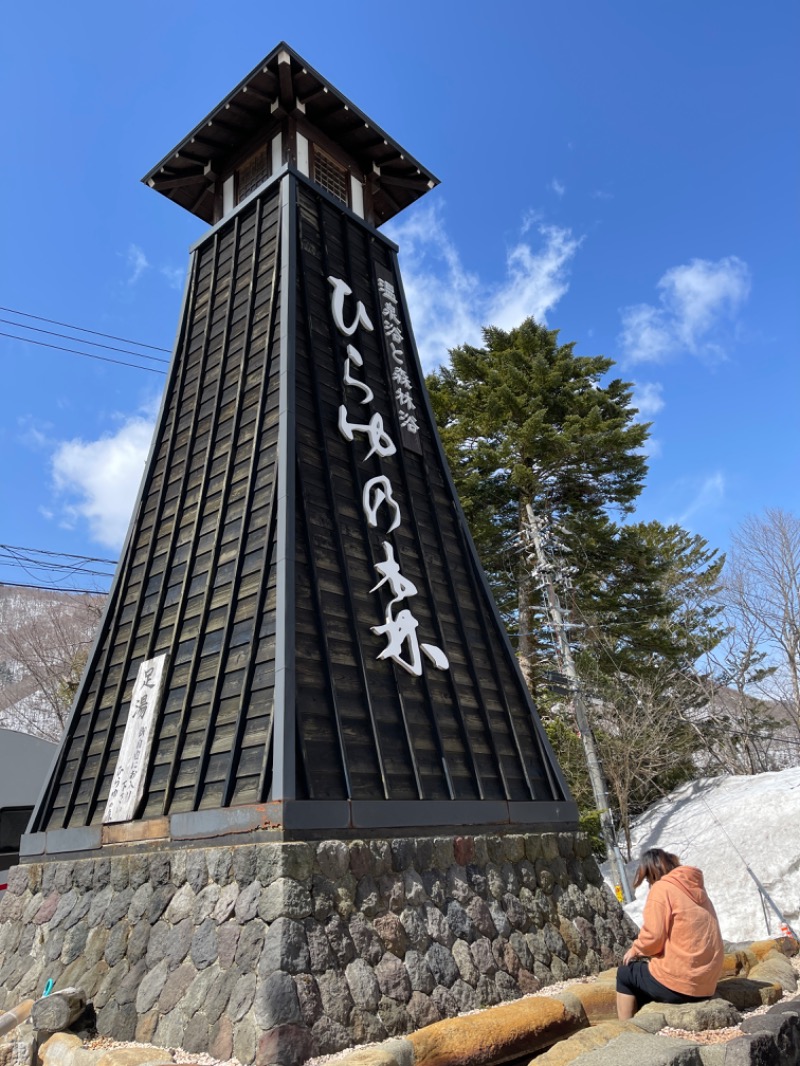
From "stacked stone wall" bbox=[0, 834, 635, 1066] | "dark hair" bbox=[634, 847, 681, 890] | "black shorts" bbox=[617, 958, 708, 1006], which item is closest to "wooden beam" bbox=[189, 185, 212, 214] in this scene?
"stacked stone wall" bbox=[0, 834, 635, 1066]

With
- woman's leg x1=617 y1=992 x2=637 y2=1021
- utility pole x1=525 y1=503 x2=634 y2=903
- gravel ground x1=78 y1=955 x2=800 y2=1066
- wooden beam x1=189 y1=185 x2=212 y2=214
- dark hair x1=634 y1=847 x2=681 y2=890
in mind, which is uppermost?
wooden beam x1=189 y1=185 x2=212 y2=214

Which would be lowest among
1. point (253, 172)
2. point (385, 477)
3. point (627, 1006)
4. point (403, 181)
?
point (627, 1006)

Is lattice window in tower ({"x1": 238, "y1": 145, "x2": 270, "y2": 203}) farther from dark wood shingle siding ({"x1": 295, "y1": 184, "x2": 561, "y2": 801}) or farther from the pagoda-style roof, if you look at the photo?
dark wood shingle siding ({"x1": 295, "y1": 184, "x2": 561, "y2": 801})

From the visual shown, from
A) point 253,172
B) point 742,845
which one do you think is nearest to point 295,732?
point 253,172

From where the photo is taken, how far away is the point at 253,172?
10.0m

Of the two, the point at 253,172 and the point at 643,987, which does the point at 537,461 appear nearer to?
the point at 253,172

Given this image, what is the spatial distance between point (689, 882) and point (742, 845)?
388 inches

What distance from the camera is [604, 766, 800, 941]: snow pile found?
38.7 ft

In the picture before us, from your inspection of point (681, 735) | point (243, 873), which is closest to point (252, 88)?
point (243, 873)

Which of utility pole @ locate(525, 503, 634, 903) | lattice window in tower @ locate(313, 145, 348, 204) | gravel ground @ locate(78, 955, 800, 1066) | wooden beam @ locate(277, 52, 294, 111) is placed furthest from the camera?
utility pole @ locate(525, 503, 634, 903)

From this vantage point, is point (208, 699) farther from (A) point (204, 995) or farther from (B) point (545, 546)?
(B) point (545, 546)

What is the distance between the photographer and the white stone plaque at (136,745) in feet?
19.8

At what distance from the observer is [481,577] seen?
8.08 meters

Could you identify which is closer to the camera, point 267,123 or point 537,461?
point 267,123
